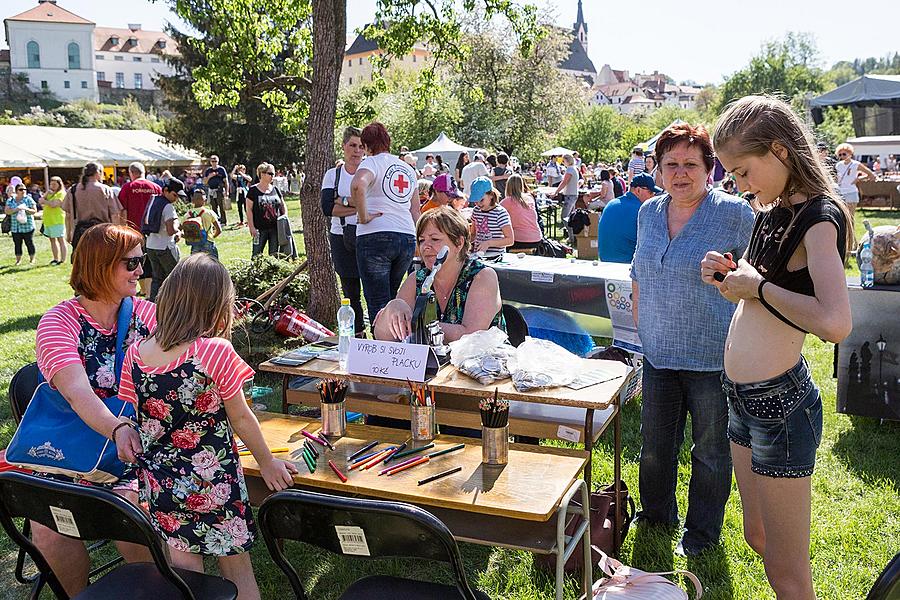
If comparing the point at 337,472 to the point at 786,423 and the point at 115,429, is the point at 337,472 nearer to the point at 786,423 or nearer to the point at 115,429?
the point at 115,429

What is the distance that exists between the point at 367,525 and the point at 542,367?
1416mm

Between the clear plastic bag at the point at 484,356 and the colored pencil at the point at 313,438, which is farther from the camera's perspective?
the clear plastic bag at the point at 484,356

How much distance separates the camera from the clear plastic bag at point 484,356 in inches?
124

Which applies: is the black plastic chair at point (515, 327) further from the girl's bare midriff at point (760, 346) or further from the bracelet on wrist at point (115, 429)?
the bracelet on wrist at point (115, 429)

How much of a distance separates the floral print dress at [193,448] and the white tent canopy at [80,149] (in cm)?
3358

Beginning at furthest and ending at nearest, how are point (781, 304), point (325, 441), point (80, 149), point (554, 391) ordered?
point (80, 149), point (554, 391), point (325, 441), point (781, 304)

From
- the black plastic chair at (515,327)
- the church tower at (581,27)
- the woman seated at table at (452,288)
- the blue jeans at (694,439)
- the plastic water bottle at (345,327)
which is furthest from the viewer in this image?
the church tower at (581,27)

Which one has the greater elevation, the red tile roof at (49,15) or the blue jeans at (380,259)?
the red tile roof at (49,15)

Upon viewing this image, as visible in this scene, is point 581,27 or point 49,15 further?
point 581,27

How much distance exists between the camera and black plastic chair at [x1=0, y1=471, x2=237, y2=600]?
2043mm

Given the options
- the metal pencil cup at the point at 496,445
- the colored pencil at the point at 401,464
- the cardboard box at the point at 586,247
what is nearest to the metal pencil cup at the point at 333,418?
the colored pencil at the point at 401,464

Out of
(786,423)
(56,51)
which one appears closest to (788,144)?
(786,423)

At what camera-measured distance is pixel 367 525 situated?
74.1 inches

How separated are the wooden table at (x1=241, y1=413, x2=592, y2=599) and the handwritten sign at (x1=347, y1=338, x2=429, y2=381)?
0.30 m
